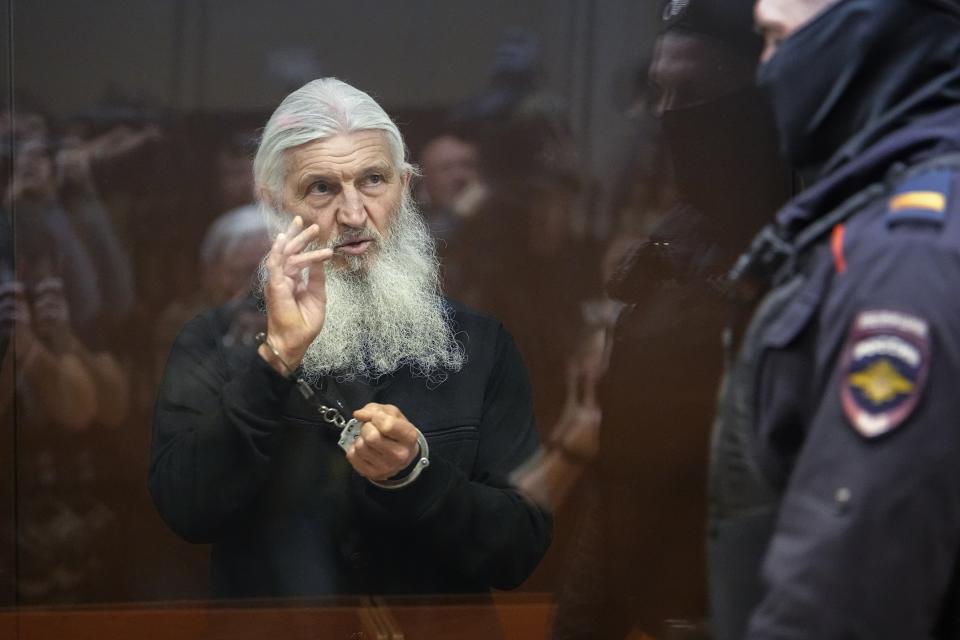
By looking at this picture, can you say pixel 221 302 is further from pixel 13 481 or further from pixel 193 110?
pixel 13 481

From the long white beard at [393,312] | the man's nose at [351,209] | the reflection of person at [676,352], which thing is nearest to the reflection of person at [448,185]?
the long white beard at [393,312]

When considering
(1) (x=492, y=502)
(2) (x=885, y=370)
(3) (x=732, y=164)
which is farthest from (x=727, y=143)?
(2) (x=885, y=370)

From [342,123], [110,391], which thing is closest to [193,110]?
[342,123]

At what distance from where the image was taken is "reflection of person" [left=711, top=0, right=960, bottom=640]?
1.84 m

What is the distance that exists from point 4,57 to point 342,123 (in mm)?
865

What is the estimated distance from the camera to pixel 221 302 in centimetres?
336

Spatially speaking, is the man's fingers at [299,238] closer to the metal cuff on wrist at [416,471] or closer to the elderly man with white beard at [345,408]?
the elderly man with white beard at [345,408]

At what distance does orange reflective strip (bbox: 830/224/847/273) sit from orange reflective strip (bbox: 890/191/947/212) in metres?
0.09

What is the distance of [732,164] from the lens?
3543 millimetres

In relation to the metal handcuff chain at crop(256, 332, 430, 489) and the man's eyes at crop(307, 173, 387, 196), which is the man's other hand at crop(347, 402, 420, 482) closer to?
the metal handcuff chain at crop(256, 332, 430, 489)

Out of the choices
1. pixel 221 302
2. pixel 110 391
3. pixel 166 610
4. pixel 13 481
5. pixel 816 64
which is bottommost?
pixel 166 610

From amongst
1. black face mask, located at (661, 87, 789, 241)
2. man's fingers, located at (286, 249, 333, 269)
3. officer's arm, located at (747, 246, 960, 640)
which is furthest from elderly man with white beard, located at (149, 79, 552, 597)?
officer's arm, located at (747, 246, 960, 640)

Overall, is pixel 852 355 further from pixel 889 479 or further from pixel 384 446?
pixel 384 446

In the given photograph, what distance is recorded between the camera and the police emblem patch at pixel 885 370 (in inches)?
72.3
